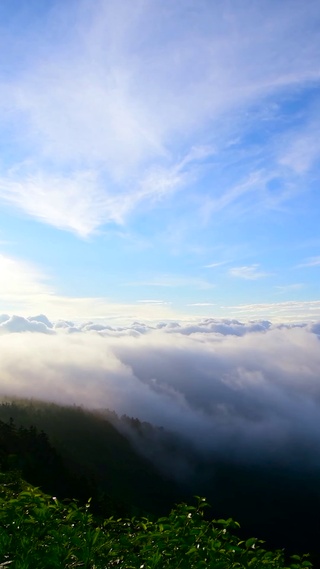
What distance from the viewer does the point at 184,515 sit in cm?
1303

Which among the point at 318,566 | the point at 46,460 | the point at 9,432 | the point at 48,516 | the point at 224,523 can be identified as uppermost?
the point at 48,516

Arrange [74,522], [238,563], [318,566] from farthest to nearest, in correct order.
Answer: [318,566] → [74,522] → [238,563]

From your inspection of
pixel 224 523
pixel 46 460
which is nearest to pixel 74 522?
pixel 224 523

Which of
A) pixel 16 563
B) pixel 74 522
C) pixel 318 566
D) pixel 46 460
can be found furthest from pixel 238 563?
pixel 318 566

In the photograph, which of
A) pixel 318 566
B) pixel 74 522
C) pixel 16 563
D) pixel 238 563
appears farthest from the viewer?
pixel 318 566

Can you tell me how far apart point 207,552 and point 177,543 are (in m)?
0.80

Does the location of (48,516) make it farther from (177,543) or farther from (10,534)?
(177,543)

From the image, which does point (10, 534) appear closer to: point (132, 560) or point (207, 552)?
point (132, 560)

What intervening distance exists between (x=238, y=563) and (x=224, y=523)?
985 mm

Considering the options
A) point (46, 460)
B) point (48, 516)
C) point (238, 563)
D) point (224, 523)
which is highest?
point (48, 516)

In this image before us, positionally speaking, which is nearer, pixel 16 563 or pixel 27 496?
pixel 16 563

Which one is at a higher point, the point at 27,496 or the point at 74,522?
the point at 27,496

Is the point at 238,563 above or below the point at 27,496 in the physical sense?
below

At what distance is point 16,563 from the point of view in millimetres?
9266
